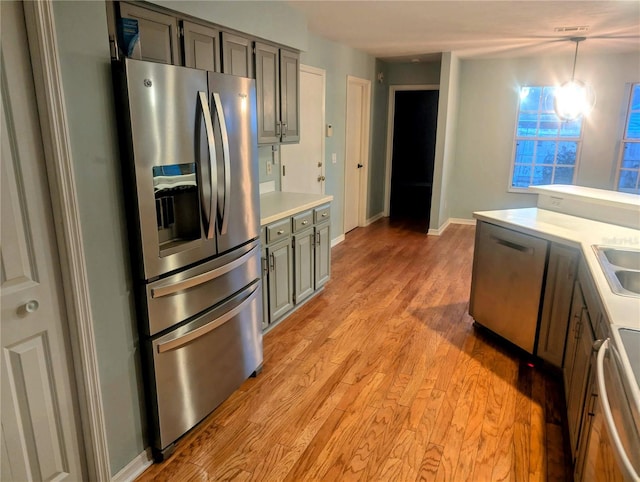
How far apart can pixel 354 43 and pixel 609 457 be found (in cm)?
500

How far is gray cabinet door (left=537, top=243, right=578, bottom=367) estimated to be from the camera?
247 centimetres

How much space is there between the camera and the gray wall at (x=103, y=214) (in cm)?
151

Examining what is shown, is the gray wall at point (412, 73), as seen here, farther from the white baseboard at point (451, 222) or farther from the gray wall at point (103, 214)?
the gray wall at point (103, 214)

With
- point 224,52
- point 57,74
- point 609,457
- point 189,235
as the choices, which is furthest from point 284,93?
point 609,457

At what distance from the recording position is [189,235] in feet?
6.66

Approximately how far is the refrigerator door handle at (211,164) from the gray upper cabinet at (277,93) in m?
1.36

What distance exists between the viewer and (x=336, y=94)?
17.6ft

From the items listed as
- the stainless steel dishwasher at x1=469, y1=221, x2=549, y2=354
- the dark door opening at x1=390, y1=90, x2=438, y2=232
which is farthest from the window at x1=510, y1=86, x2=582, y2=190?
the stainless steel dishwasher at x1=469, y1=221, x2=549, y2=354

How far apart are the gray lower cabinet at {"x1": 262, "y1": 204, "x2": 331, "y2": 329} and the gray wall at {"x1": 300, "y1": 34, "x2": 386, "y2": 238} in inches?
66.2

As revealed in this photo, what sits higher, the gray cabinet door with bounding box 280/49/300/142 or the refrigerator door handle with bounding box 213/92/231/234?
the gray cabinet door with bounding box 280/49/300/142

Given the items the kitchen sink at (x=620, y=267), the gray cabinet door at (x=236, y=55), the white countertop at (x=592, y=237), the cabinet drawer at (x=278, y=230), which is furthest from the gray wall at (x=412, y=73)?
the kitchen sink at (x=620, y=267)

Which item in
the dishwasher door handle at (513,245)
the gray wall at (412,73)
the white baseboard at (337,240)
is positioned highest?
the gray wall at (412,73)

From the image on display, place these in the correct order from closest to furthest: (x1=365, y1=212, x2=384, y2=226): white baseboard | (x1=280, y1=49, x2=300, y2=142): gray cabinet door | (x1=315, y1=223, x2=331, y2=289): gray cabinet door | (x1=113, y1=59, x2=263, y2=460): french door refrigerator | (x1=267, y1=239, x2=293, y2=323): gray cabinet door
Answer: (x1=113, y1=59, x2=263, y2=460): french door refrigerator → (x1=267, y1=239, x2=293, y2=323): gray cabinet door → (x1=280, y1=49, x2=300, y2=142): gray cabinet door → (x1=315, y1=223, x2=331, y2=289): gray cabinet door → (x1=365, y1=212, x2=384, y2=226): white baseboard

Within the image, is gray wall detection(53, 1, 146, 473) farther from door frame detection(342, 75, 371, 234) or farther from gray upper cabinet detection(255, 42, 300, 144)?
door frame detection(342, 75, 371, 234)
